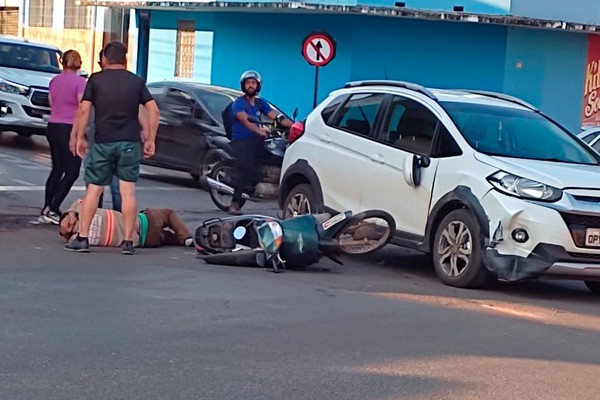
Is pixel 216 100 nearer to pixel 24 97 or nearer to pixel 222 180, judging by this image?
pixel 222 180

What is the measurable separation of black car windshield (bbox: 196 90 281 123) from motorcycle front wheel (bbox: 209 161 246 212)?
7.31 feet

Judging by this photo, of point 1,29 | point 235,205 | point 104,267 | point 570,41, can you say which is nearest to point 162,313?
point 104,267

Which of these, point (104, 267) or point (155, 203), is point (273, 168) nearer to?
point (155, 203)

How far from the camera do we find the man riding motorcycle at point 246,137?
1363 centimetres

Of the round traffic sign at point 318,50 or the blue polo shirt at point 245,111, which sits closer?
the blue polo shirt at point 245,111

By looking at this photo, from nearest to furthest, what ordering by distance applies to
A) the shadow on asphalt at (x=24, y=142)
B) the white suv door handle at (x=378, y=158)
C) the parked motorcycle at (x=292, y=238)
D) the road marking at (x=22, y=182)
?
the parked motorcycle at (x=292, y=238)
the white suv door handle at (x=378, y=158)
the road marking at (x=22, y=182)
the shadow on asphalt at (x=24, y=142)

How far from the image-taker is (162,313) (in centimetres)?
735

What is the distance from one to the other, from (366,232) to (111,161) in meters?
2.39

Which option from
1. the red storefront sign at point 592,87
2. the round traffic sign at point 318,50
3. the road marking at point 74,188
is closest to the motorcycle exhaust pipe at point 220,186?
the road marking at point 74,188

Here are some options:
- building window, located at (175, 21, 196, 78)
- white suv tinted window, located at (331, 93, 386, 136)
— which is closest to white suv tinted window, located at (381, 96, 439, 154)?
white suv tinted window, located at (331, 93, 386, 136)

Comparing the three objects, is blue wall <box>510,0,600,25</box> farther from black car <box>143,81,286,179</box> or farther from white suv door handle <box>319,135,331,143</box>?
white suv door handle <box>319,135,331,143</box>

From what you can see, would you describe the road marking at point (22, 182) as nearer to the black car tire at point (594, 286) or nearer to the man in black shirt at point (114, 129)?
the man in black shirt at point (114, 129)

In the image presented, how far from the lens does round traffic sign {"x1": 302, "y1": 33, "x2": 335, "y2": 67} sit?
20.0m

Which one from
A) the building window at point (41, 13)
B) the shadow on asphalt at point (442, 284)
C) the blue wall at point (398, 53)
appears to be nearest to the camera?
the shadow on asphalt at point (442, 284)
